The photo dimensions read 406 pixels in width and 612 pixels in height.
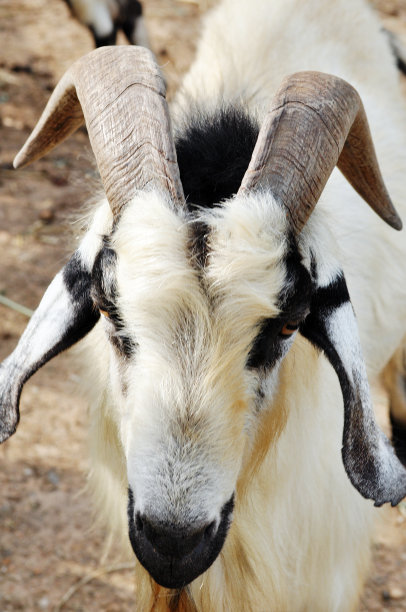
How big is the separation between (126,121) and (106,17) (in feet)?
14.3

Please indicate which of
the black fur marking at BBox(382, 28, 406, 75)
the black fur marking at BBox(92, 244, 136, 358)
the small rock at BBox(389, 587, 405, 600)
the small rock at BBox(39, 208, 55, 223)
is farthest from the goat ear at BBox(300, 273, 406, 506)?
the small rock at BBox(39, 208, 55, 223)

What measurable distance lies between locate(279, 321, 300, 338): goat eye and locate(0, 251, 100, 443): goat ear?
689 mm

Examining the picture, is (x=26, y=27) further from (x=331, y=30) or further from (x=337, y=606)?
(x=337, y=606)

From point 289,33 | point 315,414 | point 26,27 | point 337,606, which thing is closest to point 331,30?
point 289,33

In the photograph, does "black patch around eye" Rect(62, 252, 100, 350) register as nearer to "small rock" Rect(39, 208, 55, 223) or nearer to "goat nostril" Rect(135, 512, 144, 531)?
"goat nostril" Rect(135, 512, 144, 531)

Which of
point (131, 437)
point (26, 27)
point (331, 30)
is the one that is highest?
point (331, 30)

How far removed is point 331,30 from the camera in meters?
4.42

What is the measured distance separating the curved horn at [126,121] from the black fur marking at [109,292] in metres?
0.17

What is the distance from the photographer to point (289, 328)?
244cm

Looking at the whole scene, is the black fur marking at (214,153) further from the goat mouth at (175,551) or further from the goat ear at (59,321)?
the goat mouth at (175,551)

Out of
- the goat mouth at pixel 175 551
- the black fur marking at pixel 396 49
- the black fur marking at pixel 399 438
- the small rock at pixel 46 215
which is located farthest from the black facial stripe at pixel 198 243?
the small rock at pixel 46 215

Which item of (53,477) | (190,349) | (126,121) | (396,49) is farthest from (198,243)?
(396,49)

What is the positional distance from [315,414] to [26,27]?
7078 mm

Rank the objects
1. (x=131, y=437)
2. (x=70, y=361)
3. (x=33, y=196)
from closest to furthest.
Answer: (x=131, y=437) < (x=70, y=361) < (x=33, y=196)
